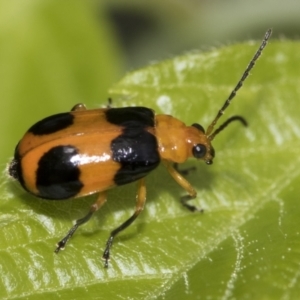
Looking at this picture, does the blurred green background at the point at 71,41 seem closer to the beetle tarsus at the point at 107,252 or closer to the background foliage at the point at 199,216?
the background foliage at the point at 199,216

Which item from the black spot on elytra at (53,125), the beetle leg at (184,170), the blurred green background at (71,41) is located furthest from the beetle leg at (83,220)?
the blurred green background at (71,41)

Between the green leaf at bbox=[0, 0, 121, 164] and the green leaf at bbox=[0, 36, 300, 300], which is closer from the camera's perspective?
the green leaf at bbox=[0, 36, 300, 300]

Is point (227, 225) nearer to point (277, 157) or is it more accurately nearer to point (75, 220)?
point (277, 157)

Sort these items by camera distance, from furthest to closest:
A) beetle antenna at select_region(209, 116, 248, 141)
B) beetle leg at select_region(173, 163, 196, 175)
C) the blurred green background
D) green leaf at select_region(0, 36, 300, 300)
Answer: the blurred green background → beetle leg at select_region(173, 163, 196, 175) → beetle antenna at select_region(209, 116, 248, 141) → green leaf at select_region(0, 36, 300, 300)

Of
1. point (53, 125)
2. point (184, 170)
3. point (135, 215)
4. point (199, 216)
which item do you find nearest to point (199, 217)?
point (199, 216)

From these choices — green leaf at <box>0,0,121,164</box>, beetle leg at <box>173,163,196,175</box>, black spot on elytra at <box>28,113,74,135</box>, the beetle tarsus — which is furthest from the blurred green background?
the beetle tarsus

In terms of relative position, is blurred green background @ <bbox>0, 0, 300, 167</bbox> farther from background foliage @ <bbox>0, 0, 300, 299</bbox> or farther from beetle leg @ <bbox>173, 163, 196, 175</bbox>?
beetle leg @ <bbox>173, 163, 196, 175</bbox>
